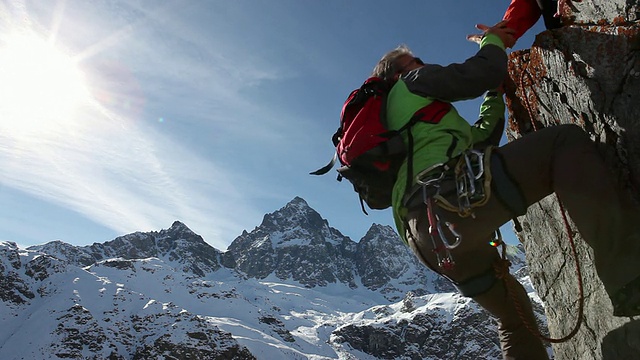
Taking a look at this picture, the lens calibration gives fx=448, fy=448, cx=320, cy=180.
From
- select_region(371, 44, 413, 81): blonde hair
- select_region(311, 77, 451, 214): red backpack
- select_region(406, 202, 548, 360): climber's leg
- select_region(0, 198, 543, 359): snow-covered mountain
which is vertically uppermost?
select_region(0, 198, 543, 359): snow-covered mountain

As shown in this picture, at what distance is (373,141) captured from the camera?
361cm

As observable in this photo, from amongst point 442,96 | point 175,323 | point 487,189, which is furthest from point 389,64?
point 175,323

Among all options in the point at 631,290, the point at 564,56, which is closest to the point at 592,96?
the point at 564,56

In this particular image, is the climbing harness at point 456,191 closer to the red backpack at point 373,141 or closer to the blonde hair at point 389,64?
the red backpack at point 373,141

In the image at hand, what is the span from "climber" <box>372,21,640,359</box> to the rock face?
1.61ft

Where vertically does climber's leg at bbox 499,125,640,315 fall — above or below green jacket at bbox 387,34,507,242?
below

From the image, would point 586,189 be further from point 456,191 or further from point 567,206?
point 456,191

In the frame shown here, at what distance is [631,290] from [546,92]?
2.03 m

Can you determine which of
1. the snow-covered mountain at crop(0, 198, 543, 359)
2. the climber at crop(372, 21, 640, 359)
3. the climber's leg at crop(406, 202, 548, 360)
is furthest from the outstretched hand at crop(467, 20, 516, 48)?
the snow-covered mountain at crop(0, 198, 543, 359)

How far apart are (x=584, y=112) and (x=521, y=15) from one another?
3.75 ft

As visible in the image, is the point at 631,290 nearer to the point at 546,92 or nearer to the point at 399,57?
the point at 546,92

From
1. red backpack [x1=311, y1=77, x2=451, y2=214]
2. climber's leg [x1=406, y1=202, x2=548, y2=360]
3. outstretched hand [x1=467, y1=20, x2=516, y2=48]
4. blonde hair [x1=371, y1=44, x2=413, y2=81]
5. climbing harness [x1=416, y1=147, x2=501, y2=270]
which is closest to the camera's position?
climbing harness [x1=416, y1=147, x2=501, y2=270]

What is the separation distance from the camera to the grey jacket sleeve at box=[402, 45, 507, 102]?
3412 millimetres

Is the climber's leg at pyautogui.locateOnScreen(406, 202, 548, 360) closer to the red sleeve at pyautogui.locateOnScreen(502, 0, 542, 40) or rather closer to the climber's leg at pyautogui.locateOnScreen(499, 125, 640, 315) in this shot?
the climber's leg at pyautogui.locateOnScreen(499, 125, 640, 315)
